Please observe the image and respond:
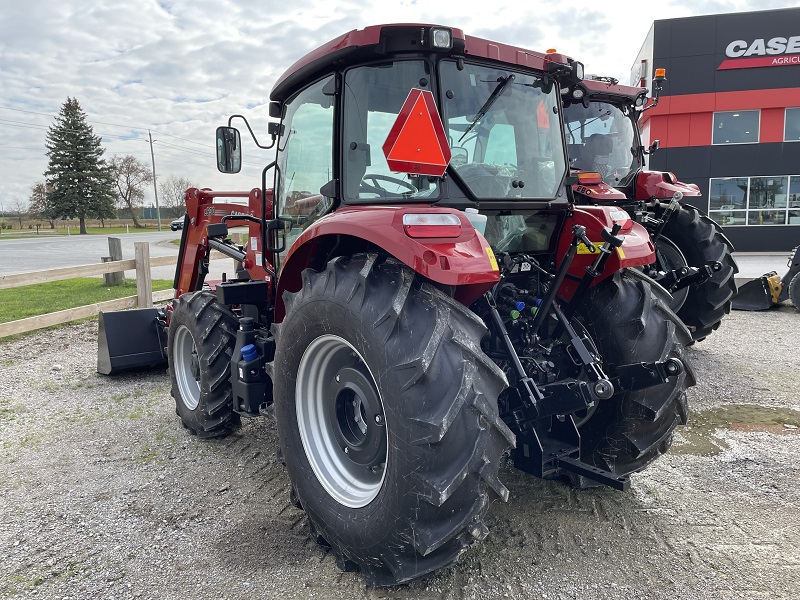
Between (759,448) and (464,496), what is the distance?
2865 mm

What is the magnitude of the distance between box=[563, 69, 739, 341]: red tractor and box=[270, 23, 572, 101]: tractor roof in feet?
10.6

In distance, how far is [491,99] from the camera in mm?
2980

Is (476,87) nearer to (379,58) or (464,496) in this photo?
(379,58)

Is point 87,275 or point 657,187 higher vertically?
point 657,187

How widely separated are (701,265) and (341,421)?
5.20 meters

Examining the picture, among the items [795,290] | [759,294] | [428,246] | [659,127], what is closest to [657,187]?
[759,294]

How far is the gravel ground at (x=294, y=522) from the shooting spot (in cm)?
260

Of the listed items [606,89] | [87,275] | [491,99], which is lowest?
[87,275]

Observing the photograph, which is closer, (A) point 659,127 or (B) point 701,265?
(B) point 701,265

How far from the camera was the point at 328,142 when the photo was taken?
10.6 ft

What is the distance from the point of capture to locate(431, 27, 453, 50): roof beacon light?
2643 millimetres

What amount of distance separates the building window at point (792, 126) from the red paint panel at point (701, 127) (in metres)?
2.35

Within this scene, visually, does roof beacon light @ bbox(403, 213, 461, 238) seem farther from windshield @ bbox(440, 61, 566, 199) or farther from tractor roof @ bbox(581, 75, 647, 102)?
tractor roof @ bbox(581, 75, 647, 102)

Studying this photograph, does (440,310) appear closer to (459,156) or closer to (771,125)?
(459,156)
